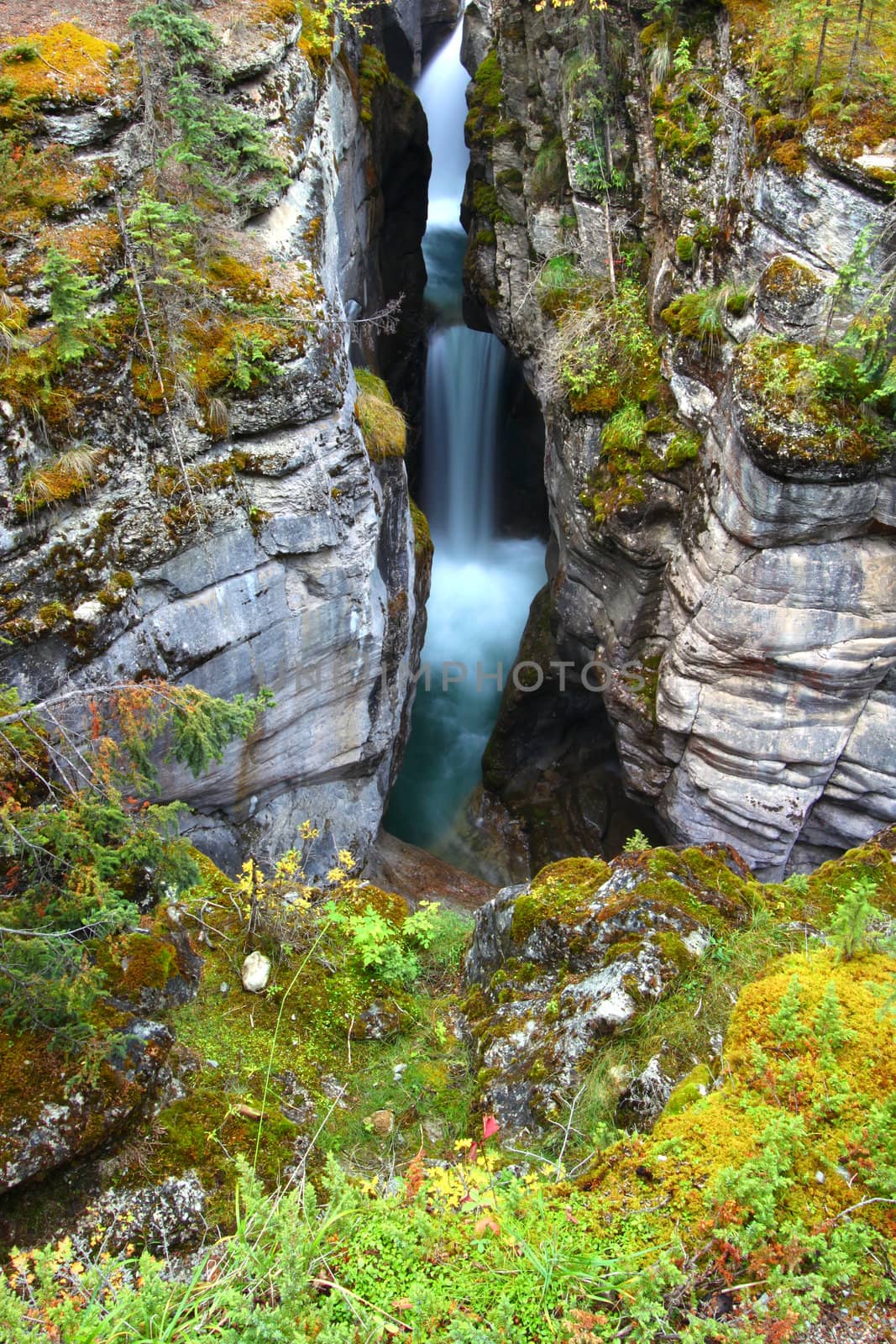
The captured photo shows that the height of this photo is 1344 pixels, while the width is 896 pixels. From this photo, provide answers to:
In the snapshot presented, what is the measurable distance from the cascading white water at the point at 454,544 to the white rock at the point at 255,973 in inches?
383

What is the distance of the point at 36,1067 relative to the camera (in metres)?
3.59

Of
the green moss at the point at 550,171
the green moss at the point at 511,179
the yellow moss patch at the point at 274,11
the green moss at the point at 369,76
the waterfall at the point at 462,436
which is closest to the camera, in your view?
the yellow moss patch at the point at 274,11

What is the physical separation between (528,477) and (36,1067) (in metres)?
16.4

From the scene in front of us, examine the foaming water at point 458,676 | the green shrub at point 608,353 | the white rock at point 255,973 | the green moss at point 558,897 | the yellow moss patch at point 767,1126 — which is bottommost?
the foaming water at point 458,676

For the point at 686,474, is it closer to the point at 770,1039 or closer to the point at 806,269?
the point at 806,269

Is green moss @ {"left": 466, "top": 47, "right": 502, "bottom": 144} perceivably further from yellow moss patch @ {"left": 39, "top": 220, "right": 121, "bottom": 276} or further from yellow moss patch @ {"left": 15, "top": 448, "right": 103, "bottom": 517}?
yellow moss patch @ {"left": 15, "top": 448, "right": 103, "bottom": 517}

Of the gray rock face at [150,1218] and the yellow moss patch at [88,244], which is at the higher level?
the yellow moss patch at [88,244]

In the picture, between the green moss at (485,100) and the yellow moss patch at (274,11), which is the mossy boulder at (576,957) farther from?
the green moss at (485,100)

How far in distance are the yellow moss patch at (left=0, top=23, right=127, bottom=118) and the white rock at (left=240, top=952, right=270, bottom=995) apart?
24.1 feet

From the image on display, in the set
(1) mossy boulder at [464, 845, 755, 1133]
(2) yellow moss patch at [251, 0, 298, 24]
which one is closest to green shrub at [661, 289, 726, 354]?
(2) yellow moss patch at [251, 0, 298, 24]

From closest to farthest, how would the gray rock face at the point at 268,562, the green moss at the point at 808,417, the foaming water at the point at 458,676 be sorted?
the gray rock face at the point at 268,562, the green moss at the point at 808,417, the foaming water at the point at 458,676

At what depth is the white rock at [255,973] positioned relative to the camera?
16.7 feet

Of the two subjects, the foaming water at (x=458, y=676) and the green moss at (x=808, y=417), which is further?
the foaming water at (x=458, y=676)

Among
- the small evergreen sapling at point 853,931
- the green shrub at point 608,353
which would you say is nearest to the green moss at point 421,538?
the green shrub at point 608,353
